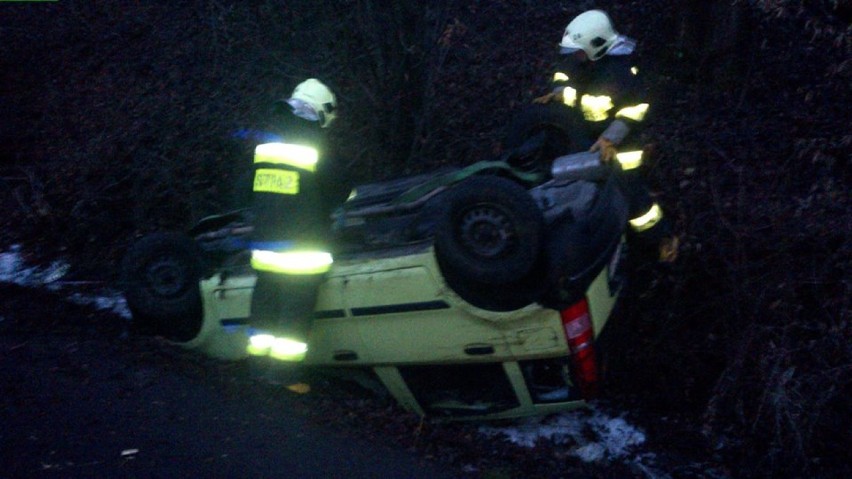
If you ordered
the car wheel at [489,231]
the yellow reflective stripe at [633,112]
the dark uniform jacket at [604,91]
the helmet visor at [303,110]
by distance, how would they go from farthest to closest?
the dark uniform jacket at [604,91]
the yellow reflective stripe at [633,112]
the helmet visor at [303,110]
the car wheel at [489,231]

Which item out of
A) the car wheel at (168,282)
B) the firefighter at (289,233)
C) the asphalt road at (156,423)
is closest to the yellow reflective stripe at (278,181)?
the firefighter at (289,233)

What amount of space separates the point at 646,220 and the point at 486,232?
5.58ft

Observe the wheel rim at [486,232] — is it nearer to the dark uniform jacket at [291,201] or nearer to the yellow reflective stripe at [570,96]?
the dark uniform jacket at [291,201]

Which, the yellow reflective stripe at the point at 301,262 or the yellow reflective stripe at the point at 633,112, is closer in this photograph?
the yellow reflective stripe at the point at 301,262

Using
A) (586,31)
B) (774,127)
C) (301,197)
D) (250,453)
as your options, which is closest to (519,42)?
(774,127)

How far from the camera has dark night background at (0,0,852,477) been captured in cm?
500

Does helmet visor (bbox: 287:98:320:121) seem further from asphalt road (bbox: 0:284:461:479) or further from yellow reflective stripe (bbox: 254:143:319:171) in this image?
asphalt road (bbox: 0:284:461:479)

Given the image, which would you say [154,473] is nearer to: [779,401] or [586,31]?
[779,401]

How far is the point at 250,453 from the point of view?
4.58 meters

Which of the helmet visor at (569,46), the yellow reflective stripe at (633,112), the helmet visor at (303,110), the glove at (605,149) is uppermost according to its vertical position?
the helmet visor at (303,110)

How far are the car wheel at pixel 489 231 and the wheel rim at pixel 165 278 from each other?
1.99 meters

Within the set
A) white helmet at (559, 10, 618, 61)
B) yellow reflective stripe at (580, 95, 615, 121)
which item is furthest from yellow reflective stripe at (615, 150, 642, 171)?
white helmet at (559, 10, 618, 61)

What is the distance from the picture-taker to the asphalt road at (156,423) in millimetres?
4355

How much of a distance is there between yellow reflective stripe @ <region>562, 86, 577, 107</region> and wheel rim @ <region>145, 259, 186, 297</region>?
114 inches
